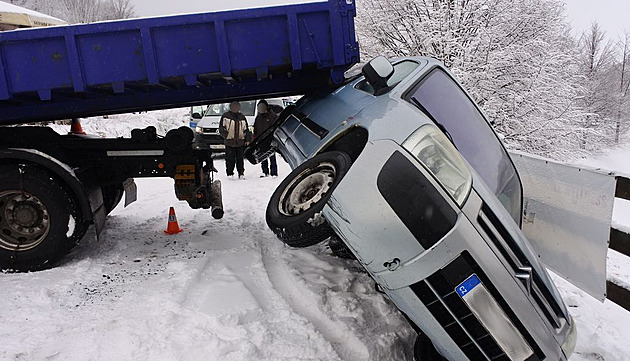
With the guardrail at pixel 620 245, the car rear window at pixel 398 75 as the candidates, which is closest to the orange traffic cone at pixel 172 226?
the car rear window at pixel 398 75

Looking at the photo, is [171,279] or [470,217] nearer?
[470,217]

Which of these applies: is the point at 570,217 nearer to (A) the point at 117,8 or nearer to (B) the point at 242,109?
(B) the point at 242,109

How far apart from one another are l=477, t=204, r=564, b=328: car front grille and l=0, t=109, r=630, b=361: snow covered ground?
3.17 ft

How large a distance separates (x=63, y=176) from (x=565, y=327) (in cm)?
418

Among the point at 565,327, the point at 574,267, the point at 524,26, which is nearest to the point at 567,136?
the point at 524,26

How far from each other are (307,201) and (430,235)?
3.02 feet

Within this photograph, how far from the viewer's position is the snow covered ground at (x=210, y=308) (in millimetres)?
2809

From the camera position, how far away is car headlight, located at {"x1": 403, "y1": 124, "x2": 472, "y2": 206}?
2.46 m

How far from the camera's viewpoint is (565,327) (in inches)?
104

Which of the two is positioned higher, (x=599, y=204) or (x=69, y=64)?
(x=69, y=64)

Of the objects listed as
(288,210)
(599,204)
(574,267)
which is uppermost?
(288,210)

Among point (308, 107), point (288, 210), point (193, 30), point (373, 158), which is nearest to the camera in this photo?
point (373, 158)

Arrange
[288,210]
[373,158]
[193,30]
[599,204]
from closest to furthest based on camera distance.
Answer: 1. [373,158]
2. [288,210]
3. [599,204]
4. [193,30]

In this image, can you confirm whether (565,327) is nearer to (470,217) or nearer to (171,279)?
(470,217)
